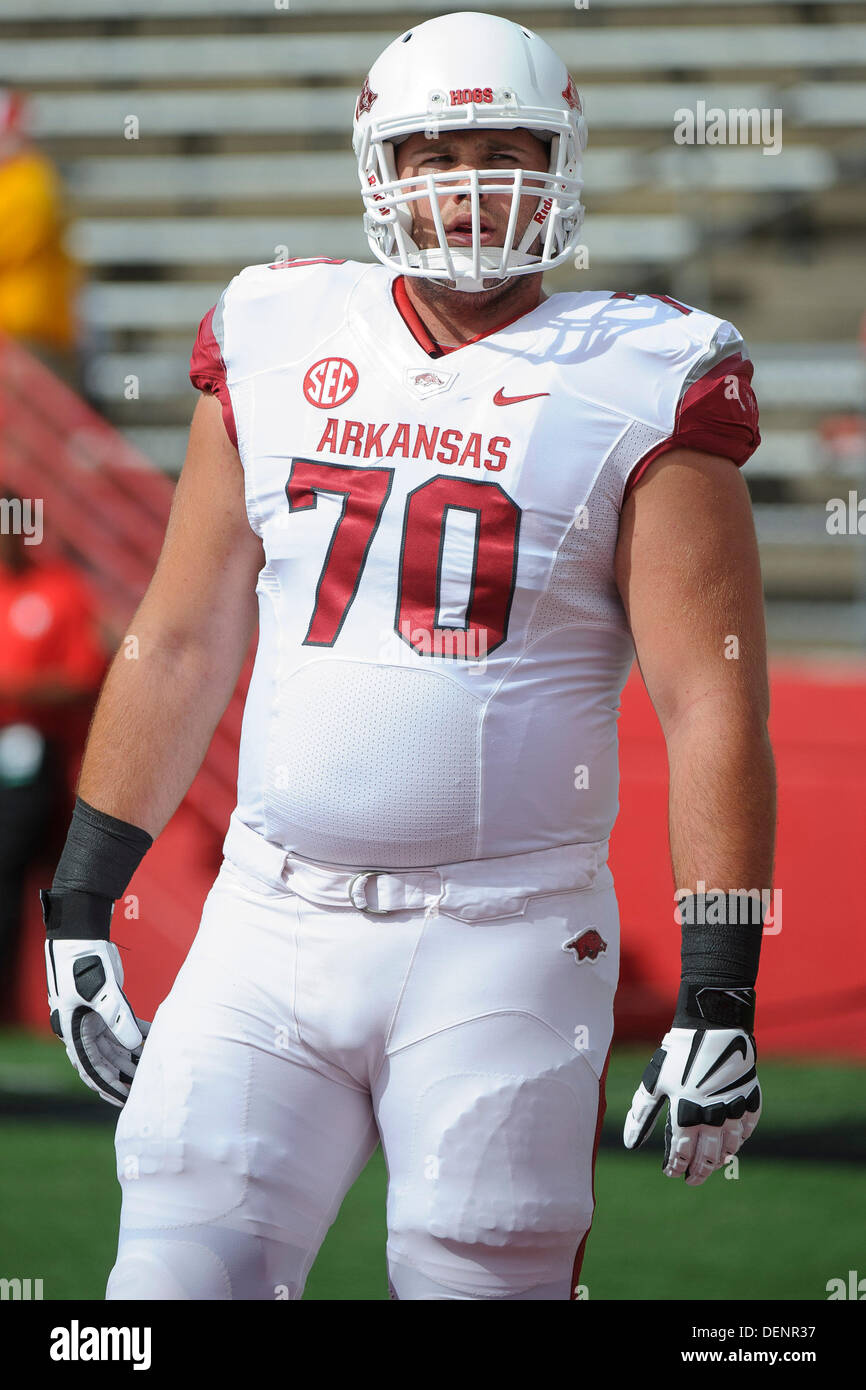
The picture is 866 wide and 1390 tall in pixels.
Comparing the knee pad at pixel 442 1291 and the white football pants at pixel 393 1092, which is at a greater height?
the white football pants at pixel 393 1092

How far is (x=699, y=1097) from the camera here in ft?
6.03

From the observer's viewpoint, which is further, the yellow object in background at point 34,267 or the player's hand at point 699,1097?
the yellow object in background at point 34,267

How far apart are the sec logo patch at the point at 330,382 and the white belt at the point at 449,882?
50cm

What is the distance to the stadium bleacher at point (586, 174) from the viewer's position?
7.34 meters

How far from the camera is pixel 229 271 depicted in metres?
8.33

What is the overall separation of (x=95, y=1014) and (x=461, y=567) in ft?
2.23

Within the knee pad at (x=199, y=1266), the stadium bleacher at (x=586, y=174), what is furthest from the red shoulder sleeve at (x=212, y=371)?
the stadium bleacher at (x=586, y=174)

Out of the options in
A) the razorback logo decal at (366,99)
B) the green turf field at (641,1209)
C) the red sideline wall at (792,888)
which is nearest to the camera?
the razorback logo decal at (366,99)

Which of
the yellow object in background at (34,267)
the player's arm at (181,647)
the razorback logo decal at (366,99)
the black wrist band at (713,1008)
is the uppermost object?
the yellow object in background at (34,267)

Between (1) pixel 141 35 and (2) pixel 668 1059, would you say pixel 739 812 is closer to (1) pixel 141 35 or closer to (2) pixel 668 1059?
(2) pixel 668 1059

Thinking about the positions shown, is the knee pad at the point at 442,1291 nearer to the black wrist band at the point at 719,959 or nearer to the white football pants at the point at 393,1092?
the white football pants at the point at 393,1092

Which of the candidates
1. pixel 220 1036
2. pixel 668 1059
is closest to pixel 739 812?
pixel 668 1059

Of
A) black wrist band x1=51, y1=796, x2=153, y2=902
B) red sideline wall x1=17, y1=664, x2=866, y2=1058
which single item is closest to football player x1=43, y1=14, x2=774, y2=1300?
black wrist band x1=51, y1=796, x2=153, y2=902
